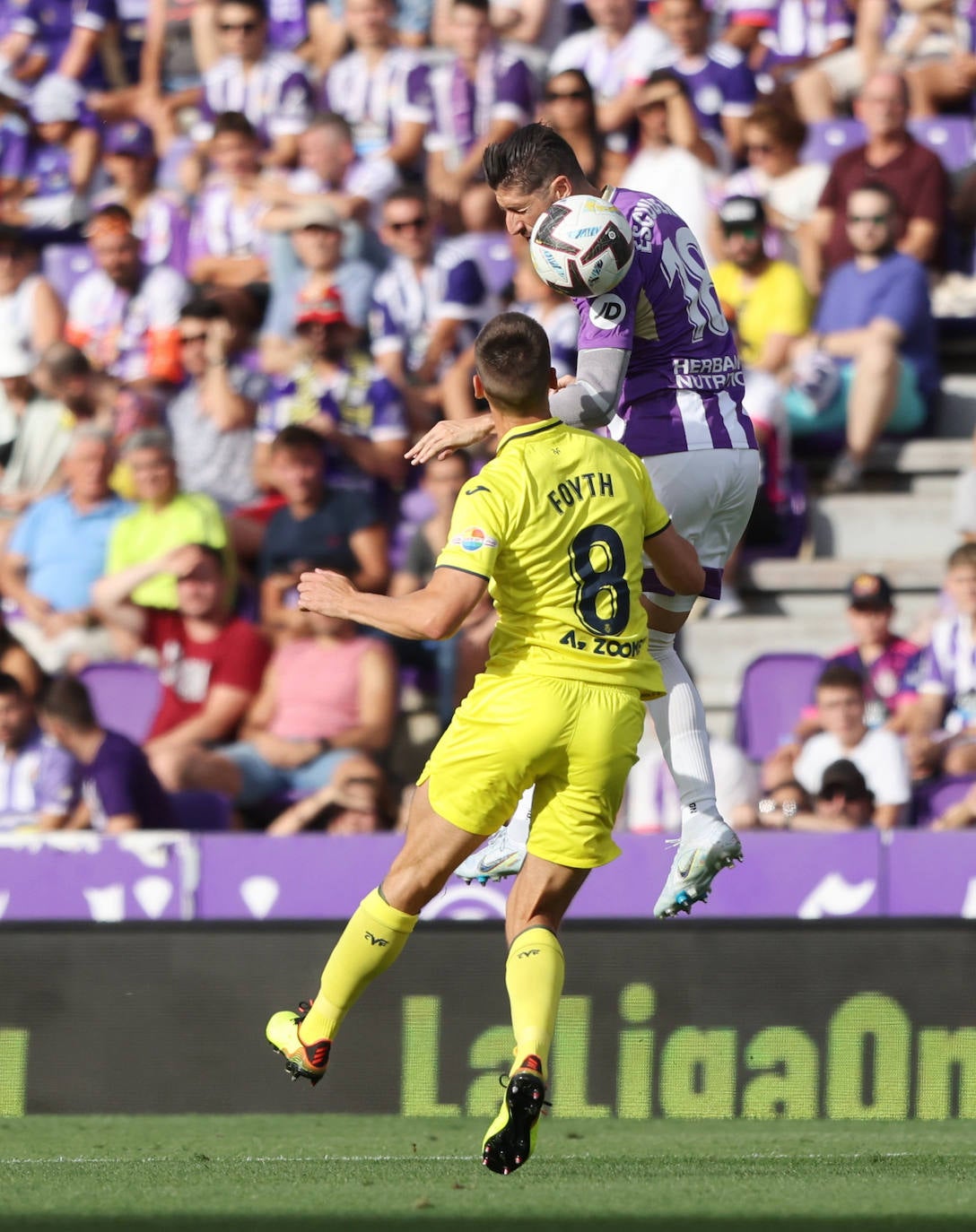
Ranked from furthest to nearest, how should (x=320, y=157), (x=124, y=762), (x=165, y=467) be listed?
(x=320, y=157) → (x=165, y=467) → (x=124, y=762)

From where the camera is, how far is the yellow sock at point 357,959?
18.6 feet

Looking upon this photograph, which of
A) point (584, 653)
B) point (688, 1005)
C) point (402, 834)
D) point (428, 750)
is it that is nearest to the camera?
point (584, 653)

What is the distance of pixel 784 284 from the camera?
10727mm

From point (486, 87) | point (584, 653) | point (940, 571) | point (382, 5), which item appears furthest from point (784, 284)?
point (584, 653)

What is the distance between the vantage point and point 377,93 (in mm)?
12711

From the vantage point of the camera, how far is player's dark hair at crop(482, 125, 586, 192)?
594 cm

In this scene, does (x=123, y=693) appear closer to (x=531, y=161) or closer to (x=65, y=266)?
(x=65, y=266)

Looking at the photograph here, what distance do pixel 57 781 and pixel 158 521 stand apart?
1642mm

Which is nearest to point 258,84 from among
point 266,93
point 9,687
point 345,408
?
point 266,93

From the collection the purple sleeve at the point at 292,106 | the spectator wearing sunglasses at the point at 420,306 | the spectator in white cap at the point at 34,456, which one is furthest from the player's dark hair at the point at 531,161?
the purple sleeve at the point at 292,106

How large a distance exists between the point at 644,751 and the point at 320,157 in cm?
440

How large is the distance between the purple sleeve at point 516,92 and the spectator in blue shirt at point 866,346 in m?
2.20

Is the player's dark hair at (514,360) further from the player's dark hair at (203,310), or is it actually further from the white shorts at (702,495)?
the player's dark hair at (203,310)

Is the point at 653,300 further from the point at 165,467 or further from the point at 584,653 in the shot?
the point at 165,467
